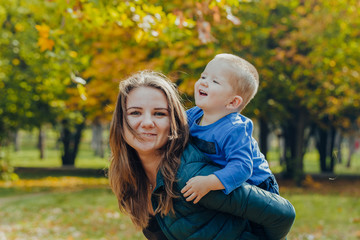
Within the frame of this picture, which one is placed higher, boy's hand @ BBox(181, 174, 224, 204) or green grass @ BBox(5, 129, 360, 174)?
boy's hand @ BBox(181, 174, 224, 204)

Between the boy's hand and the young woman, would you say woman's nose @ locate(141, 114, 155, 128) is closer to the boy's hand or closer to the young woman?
the young woman

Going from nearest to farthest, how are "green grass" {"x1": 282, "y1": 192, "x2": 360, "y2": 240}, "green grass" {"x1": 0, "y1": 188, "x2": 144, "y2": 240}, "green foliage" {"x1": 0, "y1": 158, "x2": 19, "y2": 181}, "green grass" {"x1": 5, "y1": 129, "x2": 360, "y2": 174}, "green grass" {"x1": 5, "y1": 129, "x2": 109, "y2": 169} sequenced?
1. "green grass" {"x1": 282, "y1": 192, "x2": 360, "y2": 240}
2. "green grass" {"x1": 0, "y1": 188, "x2": 144, "y2": 240}
3. "green foliage" {"x1": 0, "y1": 158, "x2": 19, "y2": 181}
4. "green grass" {"x1": 5, "y1": 129, "x2": 360, "y2": 174}
5. "green grass" {"x1": 5, "y1": 129, "x2": 109, "y2": 169}

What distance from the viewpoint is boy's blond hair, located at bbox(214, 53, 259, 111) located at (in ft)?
7.63

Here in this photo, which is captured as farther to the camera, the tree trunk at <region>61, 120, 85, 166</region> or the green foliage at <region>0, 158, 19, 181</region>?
the tree trunk at <region>61, 120, 85, 166</region>

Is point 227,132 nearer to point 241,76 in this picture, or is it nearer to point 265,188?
point 241,76

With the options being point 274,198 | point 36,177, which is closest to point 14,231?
point 274,198

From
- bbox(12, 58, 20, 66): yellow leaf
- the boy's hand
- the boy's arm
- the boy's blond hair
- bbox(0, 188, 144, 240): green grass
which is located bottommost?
bbox(0, 188, 144, 240): green grass

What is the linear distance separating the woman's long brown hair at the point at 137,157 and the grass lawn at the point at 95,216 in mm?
5489

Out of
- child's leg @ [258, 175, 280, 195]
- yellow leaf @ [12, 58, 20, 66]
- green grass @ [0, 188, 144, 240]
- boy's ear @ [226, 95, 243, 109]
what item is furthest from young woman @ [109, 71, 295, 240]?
yellow leaf @ [12, 58, 20, 66]

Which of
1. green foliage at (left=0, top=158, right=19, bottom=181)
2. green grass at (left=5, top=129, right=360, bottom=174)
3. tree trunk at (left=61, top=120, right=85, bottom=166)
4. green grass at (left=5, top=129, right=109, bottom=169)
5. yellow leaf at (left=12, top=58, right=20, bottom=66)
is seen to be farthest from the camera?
green grass at (left=5, top=129, right=109, bottom=169)

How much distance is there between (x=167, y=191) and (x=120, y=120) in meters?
0.54

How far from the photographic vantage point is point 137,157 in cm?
261

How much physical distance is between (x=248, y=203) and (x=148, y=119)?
72cm

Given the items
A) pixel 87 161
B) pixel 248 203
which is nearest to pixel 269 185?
pixel 248 203
